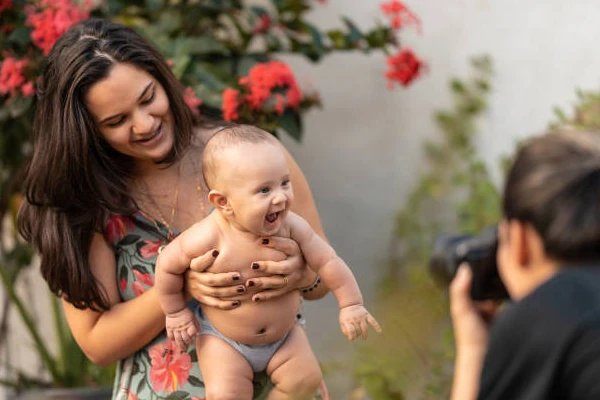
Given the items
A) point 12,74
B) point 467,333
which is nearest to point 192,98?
point 12,74

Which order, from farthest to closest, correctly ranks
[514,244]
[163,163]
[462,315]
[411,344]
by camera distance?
[411,344], [163,163], [462,315], [514,244]

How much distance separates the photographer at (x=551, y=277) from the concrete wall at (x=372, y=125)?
2.76m

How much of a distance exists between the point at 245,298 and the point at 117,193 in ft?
1.48

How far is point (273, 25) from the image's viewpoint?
156 inches

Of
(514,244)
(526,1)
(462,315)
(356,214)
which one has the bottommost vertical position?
(356,214)

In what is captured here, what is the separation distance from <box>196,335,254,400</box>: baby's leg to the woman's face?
17.5 inches

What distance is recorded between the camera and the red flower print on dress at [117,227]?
7.76 feet

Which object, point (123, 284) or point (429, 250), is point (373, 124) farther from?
point (123, 284)

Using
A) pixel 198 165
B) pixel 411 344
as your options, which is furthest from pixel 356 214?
pixel 198 165

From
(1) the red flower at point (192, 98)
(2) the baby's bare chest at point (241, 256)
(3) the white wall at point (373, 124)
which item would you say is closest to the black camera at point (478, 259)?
(2) the baby's bare chest at point (241, 256)

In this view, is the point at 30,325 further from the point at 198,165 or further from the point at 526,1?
the point at 526,1

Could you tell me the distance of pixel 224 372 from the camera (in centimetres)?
209

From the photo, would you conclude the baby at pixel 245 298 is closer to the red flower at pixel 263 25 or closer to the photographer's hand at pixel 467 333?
the photographer's hand at pixel 467 333

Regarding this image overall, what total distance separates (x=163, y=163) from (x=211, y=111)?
106 cm
